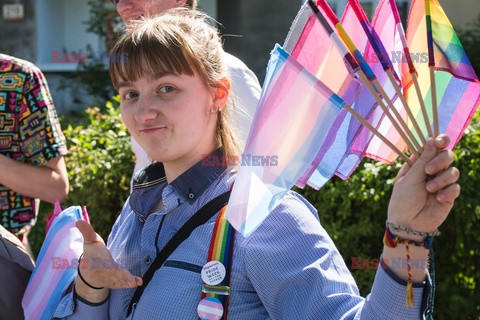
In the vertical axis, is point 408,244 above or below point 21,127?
above

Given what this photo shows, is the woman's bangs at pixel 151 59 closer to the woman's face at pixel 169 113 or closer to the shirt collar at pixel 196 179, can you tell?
the woman's face at pixel 169 113

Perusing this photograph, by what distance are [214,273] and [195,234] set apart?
13cm

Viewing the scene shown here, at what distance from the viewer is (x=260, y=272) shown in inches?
65.9

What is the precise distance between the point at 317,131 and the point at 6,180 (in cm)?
173

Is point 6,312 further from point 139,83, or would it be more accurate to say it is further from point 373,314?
point 373,314

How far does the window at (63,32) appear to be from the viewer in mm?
10992

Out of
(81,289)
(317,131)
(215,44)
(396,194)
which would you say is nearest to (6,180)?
(81,289)

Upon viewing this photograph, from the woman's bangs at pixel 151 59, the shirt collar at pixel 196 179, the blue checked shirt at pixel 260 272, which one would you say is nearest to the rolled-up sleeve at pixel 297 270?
the blue checked shirt at pixel 260 272

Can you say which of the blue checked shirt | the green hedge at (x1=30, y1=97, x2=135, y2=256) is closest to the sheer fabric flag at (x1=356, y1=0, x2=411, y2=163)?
the blue checked shirt

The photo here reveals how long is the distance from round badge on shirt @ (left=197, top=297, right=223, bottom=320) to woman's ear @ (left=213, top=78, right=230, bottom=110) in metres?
0.56

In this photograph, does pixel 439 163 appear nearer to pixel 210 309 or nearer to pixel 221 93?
pixel 210 309

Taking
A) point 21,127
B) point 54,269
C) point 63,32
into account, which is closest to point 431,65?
point 54,269

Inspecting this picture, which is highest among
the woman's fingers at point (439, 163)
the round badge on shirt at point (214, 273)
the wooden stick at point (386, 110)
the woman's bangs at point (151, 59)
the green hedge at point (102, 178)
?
the wooden stick at point (386, 110)

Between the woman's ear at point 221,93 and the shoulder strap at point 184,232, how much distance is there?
276mm
